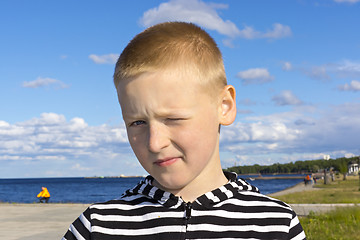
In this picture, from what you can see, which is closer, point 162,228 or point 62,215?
point 162,228

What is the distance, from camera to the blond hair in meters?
1.74

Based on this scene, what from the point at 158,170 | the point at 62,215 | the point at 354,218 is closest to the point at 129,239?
the point at 158,170

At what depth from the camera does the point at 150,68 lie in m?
1.73

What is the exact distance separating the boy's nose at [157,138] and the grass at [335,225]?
7.54 meters

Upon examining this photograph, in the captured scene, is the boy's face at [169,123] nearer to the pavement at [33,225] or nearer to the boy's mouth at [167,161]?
the boy's mouth at [167,161]

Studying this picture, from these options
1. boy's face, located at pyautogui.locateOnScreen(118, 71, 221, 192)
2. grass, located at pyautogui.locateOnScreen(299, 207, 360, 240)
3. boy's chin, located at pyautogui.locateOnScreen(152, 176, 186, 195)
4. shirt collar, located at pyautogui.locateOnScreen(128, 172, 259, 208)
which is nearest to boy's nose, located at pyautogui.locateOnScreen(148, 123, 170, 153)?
boy's face, located at pyautogui.locateOnScreen(118, 71, 221, 192)

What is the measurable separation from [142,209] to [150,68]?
0.66 metres

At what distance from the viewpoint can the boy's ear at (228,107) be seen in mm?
1914

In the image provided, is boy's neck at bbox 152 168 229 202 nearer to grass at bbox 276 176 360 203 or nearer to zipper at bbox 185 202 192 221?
zipper at bbox 185 202 192 221

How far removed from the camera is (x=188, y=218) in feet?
6.14

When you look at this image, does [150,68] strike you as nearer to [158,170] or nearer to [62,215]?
[158,170]

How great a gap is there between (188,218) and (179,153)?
321 millimetres

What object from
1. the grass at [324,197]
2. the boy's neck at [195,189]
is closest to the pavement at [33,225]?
the boy's neck at [195,189]

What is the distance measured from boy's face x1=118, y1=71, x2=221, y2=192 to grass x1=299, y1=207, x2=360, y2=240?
742cm
